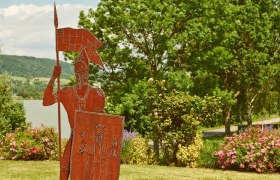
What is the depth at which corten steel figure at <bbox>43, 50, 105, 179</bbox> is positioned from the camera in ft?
27.1

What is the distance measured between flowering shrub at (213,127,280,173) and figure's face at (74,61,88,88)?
828 cm

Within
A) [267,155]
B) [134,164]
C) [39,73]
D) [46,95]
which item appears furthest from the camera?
[39,73]

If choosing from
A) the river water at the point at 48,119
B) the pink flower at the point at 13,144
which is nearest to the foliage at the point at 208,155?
the river water at the point at 48,119

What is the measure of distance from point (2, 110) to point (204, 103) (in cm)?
1103

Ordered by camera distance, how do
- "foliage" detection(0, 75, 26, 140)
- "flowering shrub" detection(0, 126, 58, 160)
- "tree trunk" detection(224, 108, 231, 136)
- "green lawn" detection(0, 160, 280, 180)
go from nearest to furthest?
"green lawn" detection(0, 160, 280, 180), "flowering shrub" detection(0, 126, 58, 160), "foliage" detection(0, 75, 26, 140), "tree trunk" detection(224, 108, 231, 136)

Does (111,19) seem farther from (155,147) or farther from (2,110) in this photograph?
(2,110)

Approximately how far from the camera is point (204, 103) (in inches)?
671

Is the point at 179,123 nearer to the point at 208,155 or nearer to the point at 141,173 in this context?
the point at 208,155

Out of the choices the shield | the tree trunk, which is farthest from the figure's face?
the tree trunk

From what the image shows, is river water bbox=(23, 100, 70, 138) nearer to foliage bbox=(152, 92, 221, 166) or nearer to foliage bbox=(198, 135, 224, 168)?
foliage bbox=(152, 92, 221, 166)

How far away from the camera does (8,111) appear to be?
23141 mm

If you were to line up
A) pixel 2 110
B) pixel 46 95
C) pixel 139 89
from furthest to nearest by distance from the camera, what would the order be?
pixel 2 110, pixel 139 89, pixel 46 95

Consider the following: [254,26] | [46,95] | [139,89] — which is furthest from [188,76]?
[46,95]

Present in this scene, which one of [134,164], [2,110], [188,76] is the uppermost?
[188,76]
